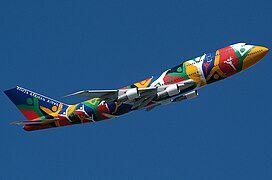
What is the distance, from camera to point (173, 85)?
63312 millimetres

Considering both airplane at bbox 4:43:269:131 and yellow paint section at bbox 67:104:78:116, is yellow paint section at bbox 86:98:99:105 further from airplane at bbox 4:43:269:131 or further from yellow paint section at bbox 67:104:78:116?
yellow paint section at bbox 67:104:78:116

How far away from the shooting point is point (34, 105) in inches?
2908

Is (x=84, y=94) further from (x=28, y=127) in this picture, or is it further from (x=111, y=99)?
(x=28, y=127)

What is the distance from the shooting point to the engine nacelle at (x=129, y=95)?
6347 centimetres

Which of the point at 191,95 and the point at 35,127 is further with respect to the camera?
the point at 35,127

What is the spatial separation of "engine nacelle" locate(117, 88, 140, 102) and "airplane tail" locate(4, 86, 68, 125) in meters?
11.4

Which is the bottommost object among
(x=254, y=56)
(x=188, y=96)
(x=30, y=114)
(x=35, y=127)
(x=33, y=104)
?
(x=188, y=96)

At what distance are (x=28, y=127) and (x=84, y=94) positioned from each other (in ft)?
44.8

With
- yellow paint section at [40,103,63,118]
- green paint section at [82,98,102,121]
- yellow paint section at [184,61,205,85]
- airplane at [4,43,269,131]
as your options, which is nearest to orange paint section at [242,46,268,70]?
airplane at [4,43,269,131]

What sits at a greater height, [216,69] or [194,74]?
[194,74]

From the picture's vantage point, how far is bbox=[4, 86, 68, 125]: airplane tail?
7194 centimetres

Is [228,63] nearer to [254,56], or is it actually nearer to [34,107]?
[254,56]

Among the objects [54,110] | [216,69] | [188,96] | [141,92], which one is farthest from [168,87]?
[54,110]

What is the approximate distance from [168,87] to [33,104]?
21508mm
